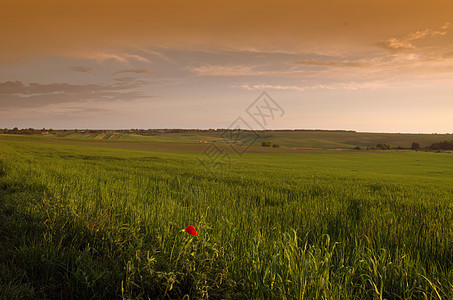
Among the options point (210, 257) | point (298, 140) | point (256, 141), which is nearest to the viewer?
point (210, 257)

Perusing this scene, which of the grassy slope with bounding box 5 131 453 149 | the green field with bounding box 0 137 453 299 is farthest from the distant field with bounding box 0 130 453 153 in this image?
the green field with bounding box 0 137 453 299

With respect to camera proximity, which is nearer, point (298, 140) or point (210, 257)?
point (210, 257)

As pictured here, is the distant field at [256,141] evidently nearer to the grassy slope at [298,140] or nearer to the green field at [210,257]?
the grassy slope at [298,140]

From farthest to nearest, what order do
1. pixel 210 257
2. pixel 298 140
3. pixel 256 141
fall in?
pixel 298 140, pixel 256 141, pixel 210 257

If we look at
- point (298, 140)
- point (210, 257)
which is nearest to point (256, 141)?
point (298, 140)

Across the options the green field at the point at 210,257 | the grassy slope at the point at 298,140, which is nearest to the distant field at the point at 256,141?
the grassy slope at the point at 298,140

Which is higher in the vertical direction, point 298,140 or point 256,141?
point 298,140

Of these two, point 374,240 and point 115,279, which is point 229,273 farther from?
point 374,240

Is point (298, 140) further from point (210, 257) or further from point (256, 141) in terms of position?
point (210, 257)

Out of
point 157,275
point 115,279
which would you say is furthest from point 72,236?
point 157,275

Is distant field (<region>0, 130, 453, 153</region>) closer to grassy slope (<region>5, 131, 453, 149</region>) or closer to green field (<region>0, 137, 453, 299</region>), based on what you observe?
grassy slope (<region>5, 131, 453, 149</region>)

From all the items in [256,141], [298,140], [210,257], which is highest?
[298,140]

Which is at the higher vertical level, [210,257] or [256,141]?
[256,141]

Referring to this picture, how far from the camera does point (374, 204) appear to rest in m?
8.53
